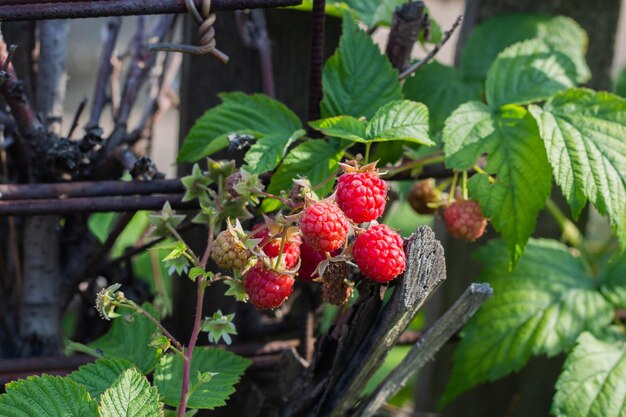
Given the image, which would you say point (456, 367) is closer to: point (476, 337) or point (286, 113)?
point (476, 337)

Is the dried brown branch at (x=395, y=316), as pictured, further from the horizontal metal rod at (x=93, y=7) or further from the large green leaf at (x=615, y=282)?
the large green leaf at (x=615, y=282)

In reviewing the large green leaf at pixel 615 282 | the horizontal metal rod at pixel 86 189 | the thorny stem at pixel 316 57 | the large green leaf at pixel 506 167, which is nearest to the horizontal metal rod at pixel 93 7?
the thorny stem at pixel 316 57

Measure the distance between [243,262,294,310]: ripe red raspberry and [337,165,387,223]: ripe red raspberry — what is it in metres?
0.10

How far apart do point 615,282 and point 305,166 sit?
2.44 ft

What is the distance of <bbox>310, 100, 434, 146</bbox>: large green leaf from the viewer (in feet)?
3.28

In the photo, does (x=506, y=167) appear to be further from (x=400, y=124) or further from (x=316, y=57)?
(x=316, y=57)

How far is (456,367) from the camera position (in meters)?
1.41

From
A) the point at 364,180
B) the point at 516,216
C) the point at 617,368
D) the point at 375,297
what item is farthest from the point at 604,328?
the point at 364,180

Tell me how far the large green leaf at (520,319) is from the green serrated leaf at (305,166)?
1.64ft

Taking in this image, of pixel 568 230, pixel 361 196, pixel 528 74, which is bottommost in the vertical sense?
pixel 568 230

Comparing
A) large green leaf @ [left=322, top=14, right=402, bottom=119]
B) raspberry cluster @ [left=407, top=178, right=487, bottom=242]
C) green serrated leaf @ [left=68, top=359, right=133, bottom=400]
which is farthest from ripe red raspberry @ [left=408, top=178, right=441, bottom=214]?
green serrated leaf @ [left=68, top=359, right=133, bottom=400]

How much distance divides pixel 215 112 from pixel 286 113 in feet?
0.34

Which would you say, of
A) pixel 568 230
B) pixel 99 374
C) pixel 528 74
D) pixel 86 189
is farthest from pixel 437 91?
pixel 99 374

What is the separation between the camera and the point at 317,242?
0.82 meters
